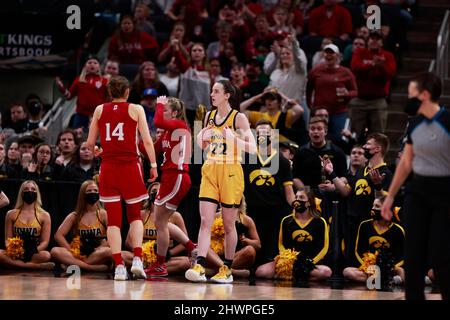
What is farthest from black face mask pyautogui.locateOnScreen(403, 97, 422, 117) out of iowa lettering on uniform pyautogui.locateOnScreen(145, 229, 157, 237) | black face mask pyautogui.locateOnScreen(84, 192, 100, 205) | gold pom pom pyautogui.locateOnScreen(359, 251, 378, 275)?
black face mask pyautogui.locateOnScreen(84, 192, 100, 205)

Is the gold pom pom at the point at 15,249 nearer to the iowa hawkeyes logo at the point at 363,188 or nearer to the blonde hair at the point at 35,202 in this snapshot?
the blonde hair at the point at 35,202

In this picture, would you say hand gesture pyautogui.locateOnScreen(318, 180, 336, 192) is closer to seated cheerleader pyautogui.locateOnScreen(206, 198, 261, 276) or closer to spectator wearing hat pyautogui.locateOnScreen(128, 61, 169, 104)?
seated cheerleader pyautogui.locateOnScreen(206, 198, 261, 276)

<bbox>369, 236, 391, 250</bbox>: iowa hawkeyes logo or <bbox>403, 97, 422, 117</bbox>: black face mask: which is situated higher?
<bbox>403, 97, 422, 117</bbox>: black face mask

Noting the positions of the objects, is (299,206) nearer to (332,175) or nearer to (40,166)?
(332,175)

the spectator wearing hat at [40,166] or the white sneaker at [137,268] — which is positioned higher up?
the spectator wearing hat at [40,166]

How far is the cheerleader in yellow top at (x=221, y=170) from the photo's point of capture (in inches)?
405

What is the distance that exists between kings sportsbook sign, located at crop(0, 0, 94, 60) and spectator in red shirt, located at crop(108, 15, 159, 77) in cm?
63

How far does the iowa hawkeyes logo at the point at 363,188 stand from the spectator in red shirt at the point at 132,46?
19.9 feet

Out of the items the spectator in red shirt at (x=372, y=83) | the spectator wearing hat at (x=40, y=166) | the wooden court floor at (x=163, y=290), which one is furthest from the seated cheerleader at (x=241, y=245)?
the spectator in red shirt at (x=372, y=83)

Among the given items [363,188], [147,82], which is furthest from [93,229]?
[147,82]

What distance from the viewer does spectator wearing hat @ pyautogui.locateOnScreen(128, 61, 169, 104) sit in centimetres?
1467
